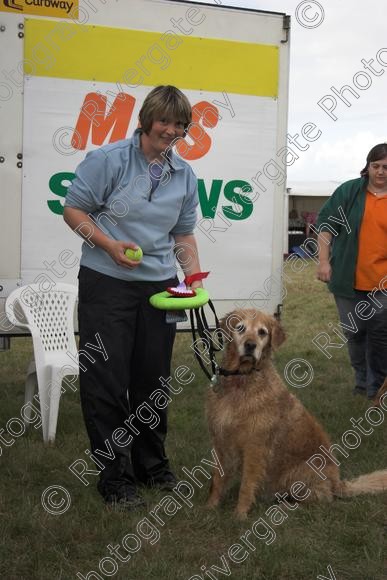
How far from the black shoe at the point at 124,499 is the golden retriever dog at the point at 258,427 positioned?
416mm

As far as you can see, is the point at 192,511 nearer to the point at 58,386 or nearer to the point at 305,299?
the point at 58,386

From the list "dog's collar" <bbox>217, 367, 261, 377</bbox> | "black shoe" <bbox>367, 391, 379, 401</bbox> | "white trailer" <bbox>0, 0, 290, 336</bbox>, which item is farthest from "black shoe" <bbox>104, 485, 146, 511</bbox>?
"black shoe" <bbox>367, 391, 379, 401</bbox>

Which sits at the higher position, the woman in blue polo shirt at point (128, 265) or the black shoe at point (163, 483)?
the woman in blue polo shirt at point (128, 265)

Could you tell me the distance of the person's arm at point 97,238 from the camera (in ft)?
11.3

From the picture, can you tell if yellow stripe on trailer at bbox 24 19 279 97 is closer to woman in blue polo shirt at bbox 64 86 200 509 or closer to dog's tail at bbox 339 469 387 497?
woman in blue polo shirt at bbox 64 86 200 509

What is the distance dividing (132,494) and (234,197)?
10.2ft

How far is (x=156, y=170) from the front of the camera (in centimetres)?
369

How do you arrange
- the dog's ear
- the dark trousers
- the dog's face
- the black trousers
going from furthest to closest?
the dark trousers, the dog's ear, the dog's face, the black trousers

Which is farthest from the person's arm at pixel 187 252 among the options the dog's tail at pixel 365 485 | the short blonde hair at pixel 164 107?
the dog's tail at pixel 365 485

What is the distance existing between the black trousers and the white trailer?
200 cm

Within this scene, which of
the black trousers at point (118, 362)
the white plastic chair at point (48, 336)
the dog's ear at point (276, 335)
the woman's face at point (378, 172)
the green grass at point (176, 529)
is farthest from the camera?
the woman's face at point (378, 172)

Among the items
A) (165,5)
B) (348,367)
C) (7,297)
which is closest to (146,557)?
(7,297)

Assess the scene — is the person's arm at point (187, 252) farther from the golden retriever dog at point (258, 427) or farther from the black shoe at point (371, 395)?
the black shoe at point (371, 395)

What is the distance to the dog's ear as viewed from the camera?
4055 mm
